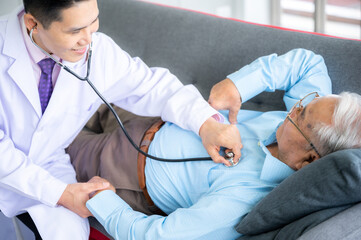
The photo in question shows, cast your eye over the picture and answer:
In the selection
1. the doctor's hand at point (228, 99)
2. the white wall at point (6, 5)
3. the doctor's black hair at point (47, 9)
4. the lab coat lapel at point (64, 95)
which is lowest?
the doctor's hand at point (228, 99)

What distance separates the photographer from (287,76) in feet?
5.29

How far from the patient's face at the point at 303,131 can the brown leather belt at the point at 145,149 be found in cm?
47

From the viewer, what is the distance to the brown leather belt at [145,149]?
1.47m

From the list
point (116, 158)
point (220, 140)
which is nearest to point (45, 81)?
point (116, 158)

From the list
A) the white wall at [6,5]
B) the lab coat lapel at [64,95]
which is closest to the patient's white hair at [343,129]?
the lab coat lapel at [64,95]

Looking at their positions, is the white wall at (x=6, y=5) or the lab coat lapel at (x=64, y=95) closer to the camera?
the lab coat lapel at (x=64, y=95)

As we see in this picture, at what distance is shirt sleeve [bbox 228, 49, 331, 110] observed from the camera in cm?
155

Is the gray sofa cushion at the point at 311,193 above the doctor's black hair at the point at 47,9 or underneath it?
underneath

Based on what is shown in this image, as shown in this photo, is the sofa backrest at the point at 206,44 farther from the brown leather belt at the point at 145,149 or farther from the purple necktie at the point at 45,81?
the purple necktie at the point at 45,81

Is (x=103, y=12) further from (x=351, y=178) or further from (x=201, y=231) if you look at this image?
(x=351, y=178)

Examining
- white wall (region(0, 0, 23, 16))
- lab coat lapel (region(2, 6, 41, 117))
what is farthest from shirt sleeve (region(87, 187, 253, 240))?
white wall (region(0, 0, 23, 16))

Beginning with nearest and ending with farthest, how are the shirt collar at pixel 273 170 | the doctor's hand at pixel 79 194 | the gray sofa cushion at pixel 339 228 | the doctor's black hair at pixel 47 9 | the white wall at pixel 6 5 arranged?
the gray sofa cushion at pixel 339 228 < the doctor's black hair at pixel 47 9 < the shirt collar at pixel 273 170 < the doctor's hand at pixel 79 194 < the white wall at pixel 6 5

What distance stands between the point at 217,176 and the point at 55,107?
580mm

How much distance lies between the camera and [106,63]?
1.53 m
